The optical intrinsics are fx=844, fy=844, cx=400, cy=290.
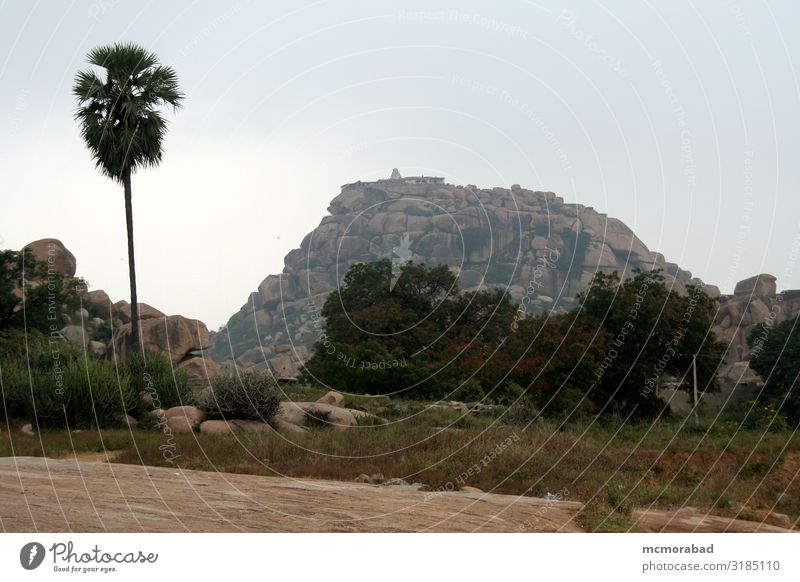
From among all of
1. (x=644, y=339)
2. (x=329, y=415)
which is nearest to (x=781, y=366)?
(x=644, y=339)

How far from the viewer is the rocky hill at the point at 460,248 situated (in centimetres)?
14388

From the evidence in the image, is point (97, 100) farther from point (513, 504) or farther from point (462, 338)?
point (462, 338)

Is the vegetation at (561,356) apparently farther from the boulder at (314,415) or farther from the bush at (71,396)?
the bush at (71,396)

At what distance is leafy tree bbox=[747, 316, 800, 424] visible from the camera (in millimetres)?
35312

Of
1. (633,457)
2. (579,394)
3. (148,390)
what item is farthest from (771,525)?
(148,390)

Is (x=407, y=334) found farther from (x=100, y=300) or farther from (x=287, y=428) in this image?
(x=287, y=428)

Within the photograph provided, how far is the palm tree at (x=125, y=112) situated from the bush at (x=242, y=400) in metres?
8.97

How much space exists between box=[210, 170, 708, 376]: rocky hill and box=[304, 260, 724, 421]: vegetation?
269 feet

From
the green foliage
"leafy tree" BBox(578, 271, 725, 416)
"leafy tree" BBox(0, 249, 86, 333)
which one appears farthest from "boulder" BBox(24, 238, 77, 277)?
"leafy tree" BBox(578, 271, 725, 416)

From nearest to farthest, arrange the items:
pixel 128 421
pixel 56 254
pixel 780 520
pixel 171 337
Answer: pixel 780 520
pixel 128 421
pixel 171 337
pixel 56 254

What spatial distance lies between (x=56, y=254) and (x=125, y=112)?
22.1 m

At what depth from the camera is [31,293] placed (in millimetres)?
39531

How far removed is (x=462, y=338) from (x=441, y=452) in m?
34.3

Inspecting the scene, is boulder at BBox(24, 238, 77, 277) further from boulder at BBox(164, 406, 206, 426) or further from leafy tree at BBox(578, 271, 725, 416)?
leafy tree at BBox(578, 271, 725, 416)
